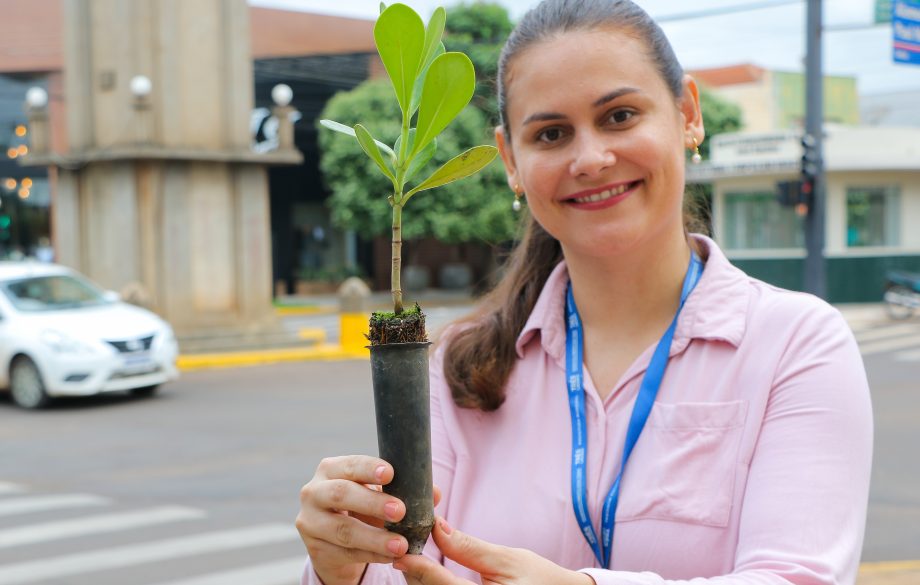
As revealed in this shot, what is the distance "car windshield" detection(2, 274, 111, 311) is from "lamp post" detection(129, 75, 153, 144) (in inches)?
161

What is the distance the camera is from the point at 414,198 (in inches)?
1115

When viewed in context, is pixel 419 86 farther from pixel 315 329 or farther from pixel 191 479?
pixel 315 329

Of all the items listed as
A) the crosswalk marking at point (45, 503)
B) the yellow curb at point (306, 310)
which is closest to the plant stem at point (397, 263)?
the crosswalk marking at point (45, 503)

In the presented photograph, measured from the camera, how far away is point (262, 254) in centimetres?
1736

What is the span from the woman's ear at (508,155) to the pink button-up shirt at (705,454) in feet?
0.87

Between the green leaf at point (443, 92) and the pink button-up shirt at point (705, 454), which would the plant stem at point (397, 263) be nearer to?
the green leaf at point (443, 92)

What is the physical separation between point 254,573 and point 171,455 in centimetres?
365

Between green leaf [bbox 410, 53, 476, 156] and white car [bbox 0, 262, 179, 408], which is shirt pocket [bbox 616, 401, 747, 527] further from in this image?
white car [bbox 0, 262, 179, 408]

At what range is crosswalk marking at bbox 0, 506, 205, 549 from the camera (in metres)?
6.12

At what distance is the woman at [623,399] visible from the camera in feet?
5.03

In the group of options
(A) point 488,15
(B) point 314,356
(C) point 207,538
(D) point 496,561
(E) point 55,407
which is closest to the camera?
(D) point 496,561

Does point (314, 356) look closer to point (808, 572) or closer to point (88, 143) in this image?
point (88, 143)

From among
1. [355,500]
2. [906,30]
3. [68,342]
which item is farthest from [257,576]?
[906,30]

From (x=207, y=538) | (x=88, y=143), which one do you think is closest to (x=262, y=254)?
(x=88, y=143)
